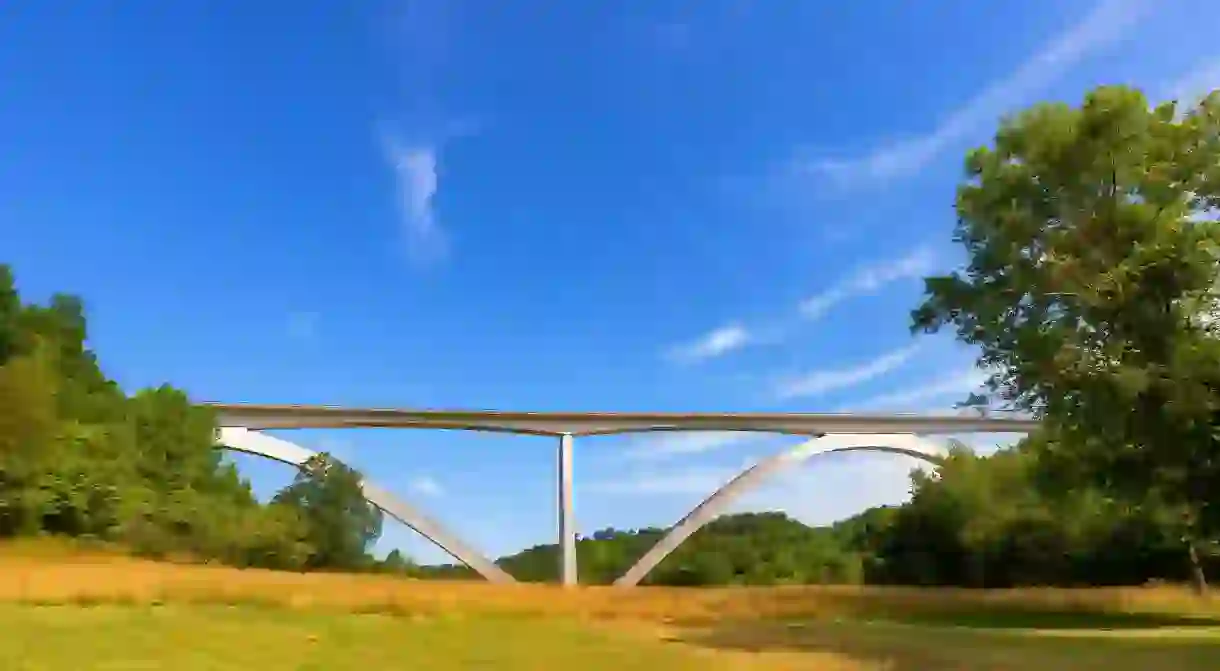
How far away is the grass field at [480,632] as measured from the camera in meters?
11.5

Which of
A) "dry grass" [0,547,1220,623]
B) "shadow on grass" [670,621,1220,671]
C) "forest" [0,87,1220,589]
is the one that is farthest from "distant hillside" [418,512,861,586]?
"shadow on grass" [670,621,1220,671]

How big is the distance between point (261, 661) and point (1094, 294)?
17579 mm

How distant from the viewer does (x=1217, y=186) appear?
22172 millimetres

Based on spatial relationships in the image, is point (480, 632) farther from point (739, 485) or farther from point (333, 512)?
point (739, 485)

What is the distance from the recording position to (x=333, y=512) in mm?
56062

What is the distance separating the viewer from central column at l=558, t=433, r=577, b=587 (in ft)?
209

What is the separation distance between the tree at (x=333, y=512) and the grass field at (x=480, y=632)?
94.3ft

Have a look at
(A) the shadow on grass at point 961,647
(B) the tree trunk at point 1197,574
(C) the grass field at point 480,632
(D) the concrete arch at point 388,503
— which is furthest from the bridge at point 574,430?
(A) the shadow on grass at point 961,647

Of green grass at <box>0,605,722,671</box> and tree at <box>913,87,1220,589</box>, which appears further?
tree at <box>913,87,1220,589</box>

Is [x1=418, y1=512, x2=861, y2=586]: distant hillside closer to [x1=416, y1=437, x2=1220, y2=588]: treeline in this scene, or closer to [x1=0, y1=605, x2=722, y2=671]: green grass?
[x1=416, y1=437, x2=1220, y2=588]: treeline

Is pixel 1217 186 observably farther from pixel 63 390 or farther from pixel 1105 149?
pixel 63 390

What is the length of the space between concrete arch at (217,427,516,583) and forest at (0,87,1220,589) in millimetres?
2159

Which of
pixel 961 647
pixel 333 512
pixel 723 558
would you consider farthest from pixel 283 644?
pixel 723 558

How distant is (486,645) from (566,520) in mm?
51167
